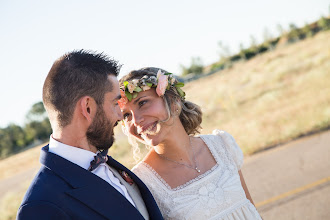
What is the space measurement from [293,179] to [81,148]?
16.4 ft

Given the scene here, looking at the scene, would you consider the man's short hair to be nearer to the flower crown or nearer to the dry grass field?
the flower crown

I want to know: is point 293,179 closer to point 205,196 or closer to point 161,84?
point 205,196

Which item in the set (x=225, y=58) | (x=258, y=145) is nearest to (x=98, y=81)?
(x=258, y=145)

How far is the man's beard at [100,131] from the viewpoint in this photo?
2.07 metres

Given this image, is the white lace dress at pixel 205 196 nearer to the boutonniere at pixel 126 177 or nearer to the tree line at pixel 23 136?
the boutonniere at pixel 126 177

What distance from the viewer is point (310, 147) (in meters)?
7.07

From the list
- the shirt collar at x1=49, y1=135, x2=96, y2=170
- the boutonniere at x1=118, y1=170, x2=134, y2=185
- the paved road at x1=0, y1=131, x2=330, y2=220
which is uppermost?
the shirt collar at x1=49, y1=135, x2=96, y2=170

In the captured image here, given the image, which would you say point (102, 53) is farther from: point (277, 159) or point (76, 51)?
point (277, 159)

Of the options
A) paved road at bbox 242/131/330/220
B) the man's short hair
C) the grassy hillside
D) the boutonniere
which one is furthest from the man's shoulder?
paved road at bbox 242/131/330/220

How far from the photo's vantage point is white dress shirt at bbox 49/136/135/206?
1962 millimetres

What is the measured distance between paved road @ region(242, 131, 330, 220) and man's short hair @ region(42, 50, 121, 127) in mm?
4019

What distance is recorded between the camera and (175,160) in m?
3.14

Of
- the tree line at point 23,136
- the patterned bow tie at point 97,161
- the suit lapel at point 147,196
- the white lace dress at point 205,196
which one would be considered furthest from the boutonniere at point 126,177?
the tree line at point 23,136

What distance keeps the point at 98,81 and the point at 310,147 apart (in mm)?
6208
